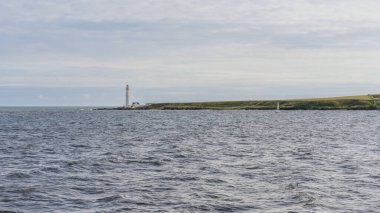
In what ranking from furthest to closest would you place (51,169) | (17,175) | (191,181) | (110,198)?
(51,169) < (17,175) < (191,181) < (110,198)

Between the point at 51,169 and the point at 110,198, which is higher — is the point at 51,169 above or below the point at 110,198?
above

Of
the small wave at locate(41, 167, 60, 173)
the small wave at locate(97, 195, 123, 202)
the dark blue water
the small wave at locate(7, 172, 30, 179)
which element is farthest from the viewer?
the small wave at locate(41, 167, 60, 173)

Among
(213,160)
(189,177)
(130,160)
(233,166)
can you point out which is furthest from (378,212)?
(130,160)

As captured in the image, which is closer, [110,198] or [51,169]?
[110,198]

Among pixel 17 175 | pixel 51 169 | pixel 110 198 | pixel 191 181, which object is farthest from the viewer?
pixel 51 169

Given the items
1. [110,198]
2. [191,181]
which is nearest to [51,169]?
[191,181]

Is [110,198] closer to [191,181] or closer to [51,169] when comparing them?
[191,181]

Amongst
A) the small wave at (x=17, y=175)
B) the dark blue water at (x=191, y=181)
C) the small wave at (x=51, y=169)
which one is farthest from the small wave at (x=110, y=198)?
the small wave at (x=51, y=169)

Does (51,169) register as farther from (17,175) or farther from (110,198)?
(110,198)

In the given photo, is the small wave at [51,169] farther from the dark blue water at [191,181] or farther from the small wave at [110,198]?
the small wave at [110,198]

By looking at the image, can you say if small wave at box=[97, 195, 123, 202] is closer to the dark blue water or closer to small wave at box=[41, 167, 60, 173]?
the dark blue water

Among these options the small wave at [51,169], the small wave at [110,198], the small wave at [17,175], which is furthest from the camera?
the small wave at [51,169]

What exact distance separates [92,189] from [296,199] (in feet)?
37.5

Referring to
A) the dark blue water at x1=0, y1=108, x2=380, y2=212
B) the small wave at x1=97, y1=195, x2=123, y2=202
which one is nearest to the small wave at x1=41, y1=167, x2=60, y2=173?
the dark blue water at x1=0, y1=108, x2=380, y2=212
